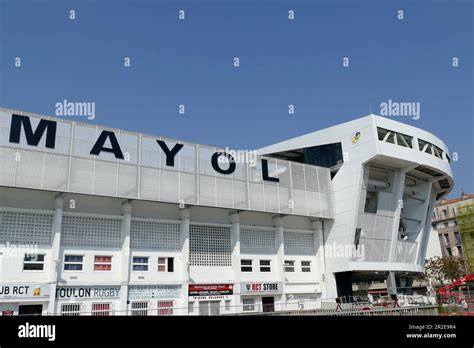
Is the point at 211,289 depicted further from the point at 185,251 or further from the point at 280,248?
the point at 280,248

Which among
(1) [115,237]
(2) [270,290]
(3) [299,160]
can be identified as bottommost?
(2) [270,290]

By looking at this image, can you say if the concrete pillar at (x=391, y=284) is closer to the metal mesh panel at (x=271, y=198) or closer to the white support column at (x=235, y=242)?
the metal mesh panel at (x=271, y=198)

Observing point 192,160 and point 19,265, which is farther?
point 192,160

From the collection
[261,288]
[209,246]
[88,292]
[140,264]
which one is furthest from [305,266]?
[88,292]

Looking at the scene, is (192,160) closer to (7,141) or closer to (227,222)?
(227,222)

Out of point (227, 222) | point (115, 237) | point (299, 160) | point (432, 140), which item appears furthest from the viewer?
point (299, 160)

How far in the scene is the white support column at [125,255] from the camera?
29.9 metres

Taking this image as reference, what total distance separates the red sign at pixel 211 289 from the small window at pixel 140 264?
407 centimetres

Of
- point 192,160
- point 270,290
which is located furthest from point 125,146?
Answer: point 270,290

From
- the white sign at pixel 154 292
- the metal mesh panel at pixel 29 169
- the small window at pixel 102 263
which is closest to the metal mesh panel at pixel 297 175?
the white sign at pixel 154 292

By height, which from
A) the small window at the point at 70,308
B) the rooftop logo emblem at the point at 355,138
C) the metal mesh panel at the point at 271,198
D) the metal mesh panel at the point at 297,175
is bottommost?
the small window at the point at 70,308

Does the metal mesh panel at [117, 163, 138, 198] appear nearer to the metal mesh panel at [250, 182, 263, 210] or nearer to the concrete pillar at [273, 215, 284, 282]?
the metal mesh panel at [250, 182, 263, 210]
